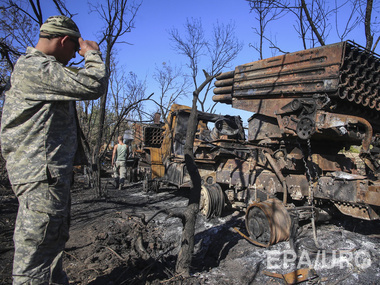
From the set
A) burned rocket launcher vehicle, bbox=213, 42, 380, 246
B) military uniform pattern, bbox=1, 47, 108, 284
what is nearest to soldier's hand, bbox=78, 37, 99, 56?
military uniform pattern, bbox=1, 47, 108, 284

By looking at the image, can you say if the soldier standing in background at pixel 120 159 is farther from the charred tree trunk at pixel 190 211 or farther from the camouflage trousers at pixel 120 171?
the charred tree trunk at pixel 190 211

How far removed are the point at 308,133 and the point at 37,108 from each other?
374 cm

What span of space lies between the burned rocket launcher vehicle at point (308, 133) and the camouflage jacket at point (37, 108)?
3.30 meters

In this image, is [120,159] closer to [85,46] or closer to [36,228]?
[85,46]

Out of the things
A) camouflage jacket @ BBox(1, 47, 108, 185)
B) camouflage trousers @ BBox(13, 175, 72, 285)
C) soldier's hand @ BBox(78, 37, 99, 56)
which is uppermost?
soldier's hand @ BBox(78, 37, 99, 56)

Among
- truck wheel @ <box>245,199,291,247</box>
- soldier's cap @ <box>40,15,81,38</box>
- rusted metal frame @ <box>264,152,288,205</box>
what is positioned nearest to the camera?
soldier's cap @ <box>40,15,81,38</box>

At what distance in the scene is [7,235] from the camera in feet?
14.9

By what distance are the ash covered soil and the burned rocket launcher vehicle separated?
0.38 metres

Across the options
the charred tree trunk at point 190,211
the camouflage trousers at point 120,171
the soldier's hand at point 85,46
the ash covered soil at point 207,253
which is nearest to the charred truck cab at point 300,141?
the ash covered soil at point 207,253

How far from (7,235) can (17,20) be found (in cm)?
654

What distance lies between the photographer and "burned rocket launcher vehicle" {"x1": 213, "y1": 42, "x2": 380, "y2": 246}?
3.96 m

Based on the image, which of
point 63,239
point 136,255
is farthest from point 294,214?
point 63,239

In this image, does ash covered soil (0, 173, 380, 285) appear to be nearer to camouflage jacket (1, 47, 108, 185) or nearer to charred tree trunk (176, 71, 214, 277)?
charred tree trunk (176, 71, 214, 277)

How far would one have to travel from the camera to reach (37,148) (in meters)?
1.99
